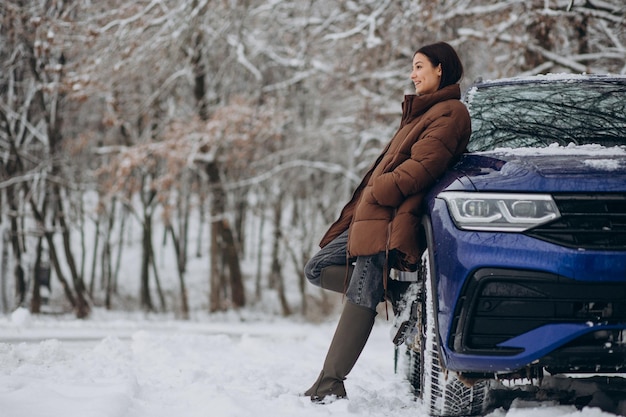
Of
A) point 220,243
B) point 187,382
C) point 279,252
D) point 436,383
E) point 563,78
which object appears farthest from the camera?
point 279,252

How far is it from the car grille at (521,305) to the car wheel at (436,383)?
233mm

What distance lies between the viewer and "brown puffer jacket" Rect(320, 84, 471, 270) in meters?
3.68

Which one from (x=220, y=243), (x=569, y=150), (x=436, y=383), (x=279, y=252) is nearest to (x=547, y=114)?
(x=569, y=150)

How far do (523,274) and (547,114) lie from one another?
4.91 ft

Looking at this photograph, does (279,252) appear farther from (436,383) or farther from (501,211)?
(501,211)

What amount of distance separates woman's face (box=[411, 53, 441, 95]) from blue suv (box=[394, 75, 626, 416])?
729 millimetres

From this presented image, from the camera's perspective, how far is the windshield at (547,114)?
3992mm

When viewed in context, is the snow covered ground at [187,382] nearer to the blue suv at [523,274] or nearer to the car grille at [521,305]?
the blue suv at [523,274]

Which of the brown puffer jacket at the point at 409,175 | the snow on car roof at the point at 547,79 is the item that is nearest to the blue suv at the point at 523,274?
the brown puffer jacket at the point at 409,175

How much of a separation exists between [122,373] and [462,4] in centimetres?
740

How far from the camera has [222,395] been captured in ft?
12.4

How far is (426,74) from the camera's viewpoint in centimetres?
404

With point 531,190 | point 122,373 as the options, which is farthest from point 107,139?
point 531,190

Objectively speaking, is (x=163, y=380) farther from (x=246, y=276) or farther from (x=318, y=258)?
(x=246, y=276)
